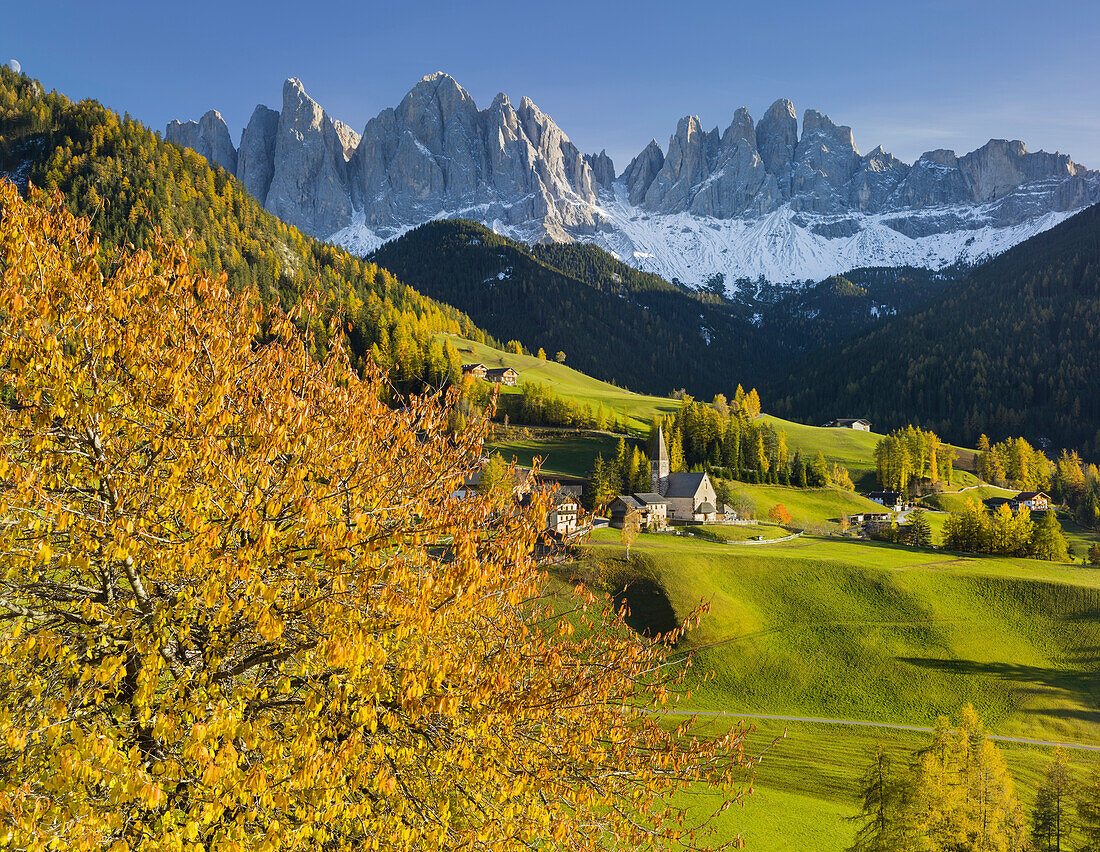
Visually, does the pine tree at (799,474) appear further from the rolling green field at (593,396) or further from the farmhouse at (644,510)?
the rolling green field at (593,396)

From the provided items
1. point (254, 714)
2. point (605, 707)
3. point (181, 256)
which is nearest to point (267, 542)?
point (254, 714)

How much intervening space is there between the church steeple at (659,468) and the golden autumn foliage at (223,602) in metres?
92.3

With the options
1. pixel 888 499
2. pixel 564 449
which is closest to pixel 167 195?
pixel 564 449

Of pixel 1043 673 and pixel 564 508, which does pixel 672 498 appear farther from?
pixel 564 508

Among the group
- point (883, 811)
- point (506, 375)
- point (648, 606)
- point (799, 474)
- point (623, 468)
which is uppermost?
point (506, 375)

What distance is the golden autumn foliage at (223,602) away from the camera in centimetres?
747

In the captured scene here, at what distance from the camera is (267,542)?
7.41 meters

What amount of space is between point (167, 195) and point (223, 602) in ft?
630

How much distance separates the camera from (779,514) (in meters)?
101

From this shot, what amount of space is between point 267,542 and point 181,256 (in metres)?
4.96

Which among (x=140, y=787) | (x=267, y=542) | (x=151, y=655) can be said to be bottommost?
(x=140, y=787)

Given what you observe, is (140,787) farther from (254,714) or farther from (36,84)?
(36,84)

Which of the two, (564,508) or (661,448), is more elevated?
(564,508)

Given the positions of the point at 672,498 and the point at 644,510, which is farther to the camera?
the point at 672,498
